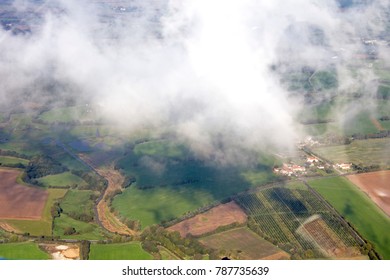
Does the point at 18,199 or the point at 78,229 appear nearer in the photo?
the point at 78,229

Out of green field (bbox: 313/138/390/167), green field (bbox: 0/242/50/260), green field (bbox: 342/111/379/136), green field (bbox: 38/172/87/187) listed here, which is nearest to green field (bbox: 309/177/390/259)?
green field (bbox: 313/138/390/167)

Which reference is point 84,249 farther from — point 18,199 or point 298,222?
point 298,222

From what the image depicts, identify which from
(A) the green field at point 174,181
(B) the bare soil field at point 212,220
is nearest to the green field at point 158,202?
(A) the green field at point 174,181

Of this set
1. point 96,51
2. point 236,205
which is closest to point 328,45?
point 96,51

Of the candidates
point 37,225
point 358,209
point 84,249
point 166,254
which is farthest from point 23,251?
point 358,209

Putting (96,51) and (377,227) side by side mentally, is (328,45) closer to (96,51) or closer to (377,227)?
(96,51)

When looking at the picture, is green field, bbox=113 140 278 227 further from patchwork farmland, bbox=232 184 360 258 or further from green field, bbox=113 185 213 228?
patchwork farmland, bbox=232 184 360 258
